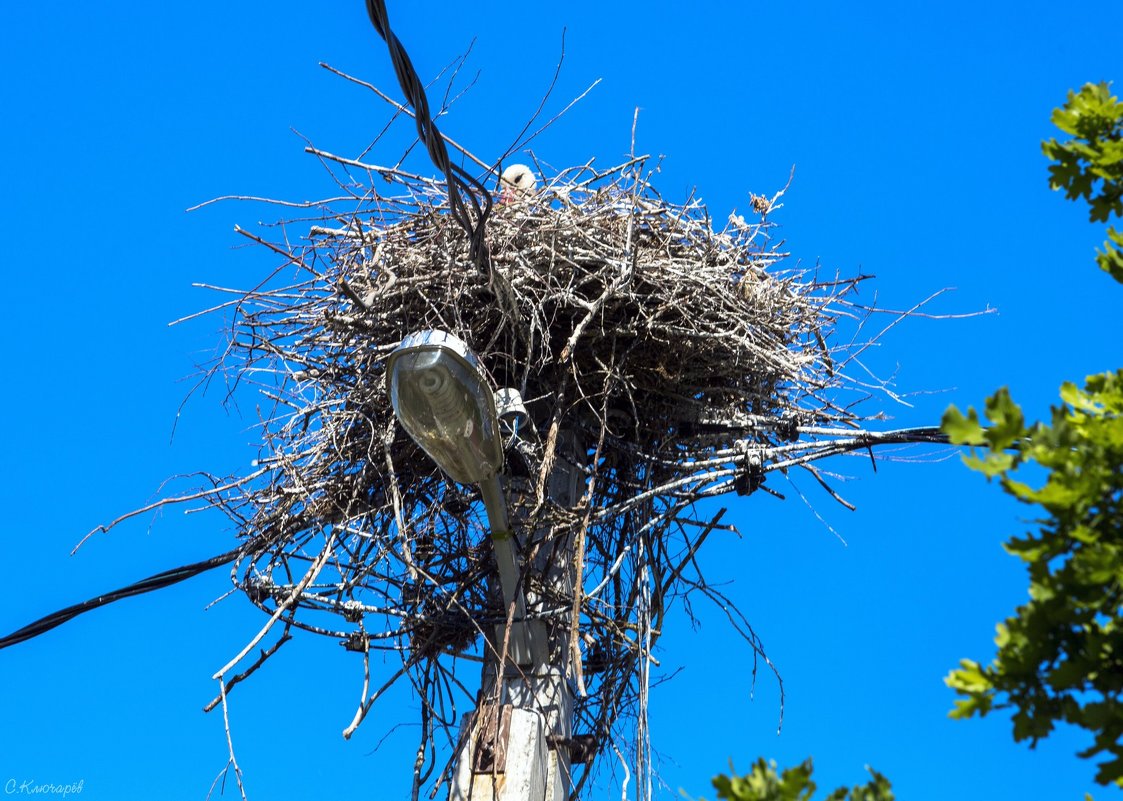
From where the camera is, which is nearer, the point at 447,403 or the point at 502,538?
the point at 447,403

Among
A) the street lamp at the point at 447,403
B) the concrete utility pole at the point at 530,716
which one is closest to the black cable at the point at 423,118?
the street lamp at the point at 447,403

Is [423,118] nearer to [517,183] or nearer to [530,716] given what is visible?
[530,716]

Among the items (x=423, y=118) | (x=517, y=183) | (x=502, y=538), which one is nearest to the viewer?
(x=423, y=118)

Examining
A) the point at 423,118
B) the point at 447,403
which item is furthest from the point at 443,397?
the point at 423,118

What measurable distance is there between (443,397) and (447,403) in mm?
23

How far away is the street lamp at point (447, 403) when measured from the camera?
322 centimetres

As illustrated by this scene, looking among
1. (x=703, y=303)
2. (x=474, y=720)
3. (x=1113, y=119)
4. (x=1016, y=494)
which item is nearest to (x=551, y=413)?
(x=703, y=303)

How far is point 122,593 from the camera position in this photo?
15.2 feet

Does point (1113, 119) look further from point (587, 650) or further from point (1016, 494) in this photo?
point (587, 650)

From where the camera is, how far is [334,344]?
4.61m

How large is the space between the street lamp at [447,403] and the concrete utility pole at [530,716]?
0.62 m

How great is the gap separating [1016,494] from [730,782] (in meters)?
0.50

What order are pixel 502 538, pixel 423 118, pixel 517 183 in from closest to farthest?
pixel 423 118 → pixel 502 538 → pixel 517 183

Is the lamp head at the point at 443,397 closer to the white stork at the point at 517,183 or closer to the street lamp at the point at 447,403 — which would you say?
the street lamp at the point at 447,403
